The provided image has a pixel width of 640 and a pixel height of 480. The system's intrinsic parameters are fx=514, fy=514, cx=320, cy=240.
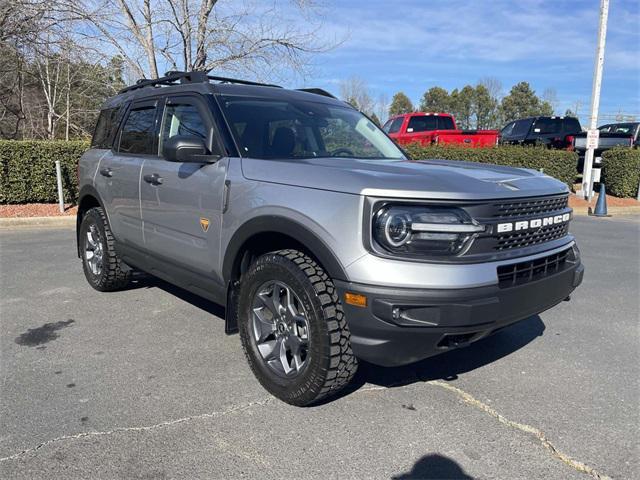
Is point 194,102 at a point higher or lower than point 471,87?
lower

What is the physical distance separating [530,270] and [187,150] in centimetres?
223

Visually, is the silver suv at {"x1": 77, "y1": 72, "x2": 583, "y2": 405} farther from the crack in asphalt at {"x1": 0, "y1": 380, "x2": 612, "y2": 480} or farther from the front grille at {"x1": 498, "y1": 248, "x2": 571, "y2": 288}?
the crack in asphalt at {"x1": 0, "y1": 380, "x2": 612, "y2": 480}

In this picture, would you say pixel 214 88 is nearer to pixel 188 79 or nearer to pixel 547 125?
pixel 188 79

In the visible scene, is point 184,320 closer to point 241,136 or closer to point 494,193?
point 241,136

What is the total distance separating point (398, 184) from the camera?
2619 millimetres

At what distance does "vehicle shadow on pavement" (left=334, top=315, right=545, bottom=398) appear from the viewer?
3434 mm

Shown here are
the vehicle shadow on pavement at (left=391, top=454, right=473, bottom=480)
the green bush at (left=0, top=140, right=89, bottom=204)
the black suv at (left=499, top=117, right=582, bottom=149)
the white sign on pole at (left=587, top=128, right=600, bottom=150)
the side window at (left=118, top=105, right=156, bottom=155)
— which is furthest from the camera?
the black suv at (left=499, top=117, right=582, bottom=149)

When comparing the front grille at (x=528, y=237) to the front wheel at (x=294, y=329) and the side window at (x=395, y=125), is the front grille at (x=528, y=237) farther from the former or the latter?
the side window at (x=395, y=125)

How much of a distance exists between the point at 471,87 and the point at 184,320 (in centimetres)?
5313

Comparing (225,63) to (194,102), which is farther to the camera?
(225,63)

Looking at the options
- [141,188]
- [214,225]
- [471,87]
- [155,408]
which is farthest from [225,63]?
→ [471,87]

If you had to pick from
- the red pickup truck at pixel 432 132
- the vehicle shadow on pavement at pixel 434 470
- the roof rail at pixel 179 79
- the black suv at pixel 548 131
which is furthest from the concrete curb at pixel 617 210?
the vehicle shadow on pavement at pixel 434 470

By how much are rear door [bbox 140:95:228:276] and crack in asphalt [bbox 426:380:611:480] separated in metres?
1.79

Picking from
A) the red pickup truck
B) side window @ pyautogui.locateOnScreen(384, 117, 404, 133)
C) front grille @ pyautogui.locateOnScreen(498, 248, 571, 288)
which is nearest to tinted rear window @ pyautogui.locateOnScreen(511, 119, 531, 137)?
the red pickup truck
